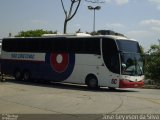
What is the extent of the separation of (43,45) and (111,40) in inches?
248

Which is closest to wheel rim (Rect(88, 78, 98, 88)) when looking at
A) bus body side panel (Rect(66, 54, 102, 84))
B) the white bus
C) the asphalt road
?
the white bus

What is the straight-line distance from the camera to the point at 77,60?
27.8 meters

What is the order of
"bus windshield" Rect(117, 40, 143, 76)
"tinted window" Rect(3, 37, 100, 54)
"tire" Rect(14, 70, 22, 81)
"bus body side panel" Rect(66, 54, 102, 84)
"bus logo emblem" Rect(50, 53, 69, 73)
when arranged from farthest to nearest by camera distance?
1. "tire" Rect(14, 70, 22, 81)
2. "bus logo emblem" Rect(50, 53, 69, 73)
3. "tinted window" Rect(3, 37, 100, 54)
4. "bus body side panel" Rect(66, 54, 102, 84)
5. "bus windshield" Rect(117, 40, 143, 76)

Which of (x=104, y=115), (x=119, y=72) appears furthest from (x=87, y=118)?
(x=119, y=72)

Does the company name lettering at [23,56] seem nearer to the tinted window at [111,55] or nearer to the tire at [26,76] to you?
the tire at [26,76]

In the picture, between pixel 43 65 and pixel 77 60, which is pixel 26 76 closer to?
pixel 43 65

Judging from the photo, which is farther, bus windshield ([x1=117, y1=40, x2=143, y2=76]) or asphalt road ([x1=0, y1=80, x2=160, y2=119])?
bus windshield ([x1=117, y1=40, x2=143, y2=76])

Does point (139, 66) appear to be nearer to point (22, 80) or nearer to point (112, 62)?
point (112, 62)

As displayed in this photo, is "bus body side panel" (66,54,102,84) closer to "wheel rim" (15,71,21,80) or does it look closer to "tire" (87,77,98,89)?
"tire" (87,77,98,89)

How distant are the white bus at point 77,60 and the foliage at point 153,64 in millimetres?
9292

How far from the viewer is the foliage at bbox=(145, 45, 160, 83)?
35.8m

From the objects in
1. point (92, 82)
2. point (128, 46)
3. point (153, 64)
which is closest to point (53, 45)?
point (92, 82)

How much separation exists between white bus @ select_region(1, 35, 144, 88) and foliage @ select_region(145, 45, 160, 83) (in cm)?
929

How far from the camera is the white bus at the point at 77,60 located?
25656 millimetres
